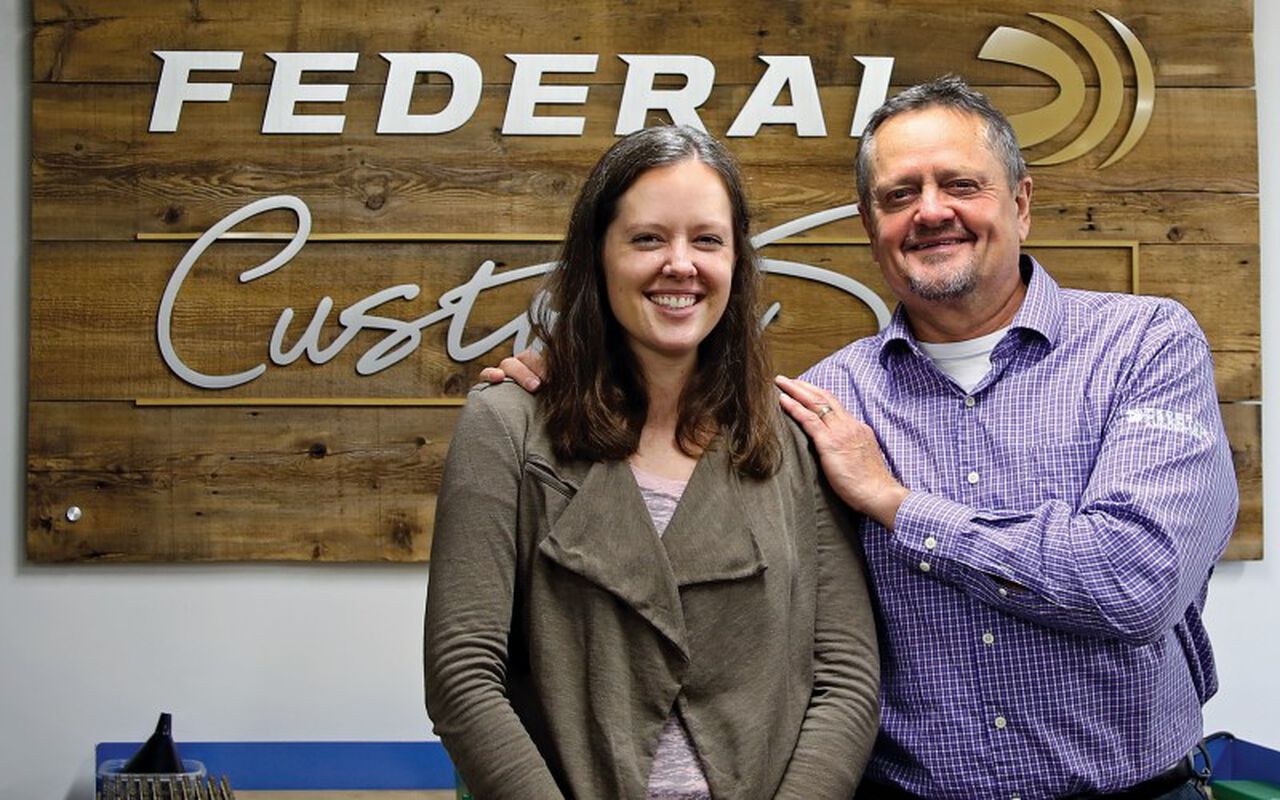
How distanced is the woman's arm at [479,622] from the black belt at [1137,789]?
1.85 ft

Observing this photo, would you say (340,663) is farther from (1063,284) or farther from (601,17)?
(1063,284)

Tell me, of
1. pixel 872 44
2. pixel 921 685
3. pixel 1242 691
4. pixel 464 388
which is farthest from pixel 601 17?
pixel 1242 691

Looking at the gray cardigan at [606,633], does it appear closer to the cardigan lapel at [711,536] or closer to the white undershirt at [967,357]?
the cardigan lapel at [711,536]

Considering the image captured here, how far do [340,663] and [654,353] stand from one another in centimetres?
150

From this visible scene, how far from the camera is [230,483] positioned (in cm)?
303

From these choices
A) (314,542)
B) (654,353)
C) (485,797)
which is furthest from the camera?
(314,542)

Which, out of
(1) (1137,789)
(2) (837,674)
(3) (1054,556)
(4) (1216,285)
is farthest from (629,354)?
(4) (1216,285)

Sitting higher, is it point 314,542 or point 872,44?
point 872,44

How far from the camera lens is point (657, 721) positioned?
172cm

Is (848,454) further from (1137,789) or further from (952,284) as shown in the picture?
(1137,789)

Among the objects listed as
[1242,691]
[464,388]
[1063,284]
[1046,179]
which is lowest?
[1242,691]

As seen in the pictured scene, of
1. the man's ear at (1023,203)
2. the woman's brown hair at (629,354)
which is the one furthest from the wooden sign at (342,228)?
the woman's brown hair at (629,354)

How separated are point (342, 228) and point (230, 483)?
611 millimetres

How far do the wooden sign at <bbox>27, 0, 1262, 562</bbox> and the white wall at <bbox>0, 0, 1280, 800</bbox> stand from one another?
0.07m
